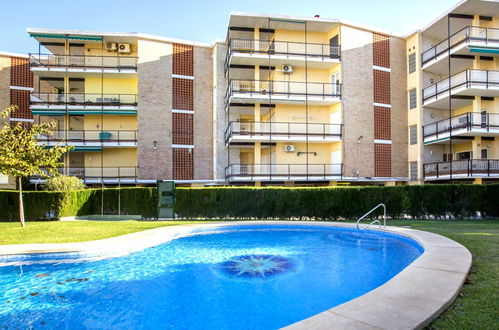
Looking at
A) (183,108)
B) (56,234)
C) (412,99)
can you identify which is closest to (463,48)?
(412,99)

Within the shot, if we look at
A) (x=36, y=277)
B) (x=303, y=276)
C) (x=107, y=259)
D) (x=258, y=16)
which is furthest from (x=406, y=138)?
(x=36, y=277)

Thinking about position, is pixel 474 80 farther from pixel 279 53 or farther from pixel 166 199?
pixel 166 199

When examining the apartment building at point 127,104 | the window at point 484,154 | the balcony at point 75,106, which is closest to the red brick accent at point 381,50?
the window at point 484,154

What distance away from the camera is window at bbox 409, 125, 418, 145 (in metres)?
26.8

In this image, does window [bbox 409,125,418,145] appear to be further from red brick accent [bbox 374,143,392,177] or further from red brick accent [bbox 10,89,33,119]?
red brick accent [bbox 10,89,33,119]

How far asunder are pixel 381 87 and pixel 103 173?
910 inches

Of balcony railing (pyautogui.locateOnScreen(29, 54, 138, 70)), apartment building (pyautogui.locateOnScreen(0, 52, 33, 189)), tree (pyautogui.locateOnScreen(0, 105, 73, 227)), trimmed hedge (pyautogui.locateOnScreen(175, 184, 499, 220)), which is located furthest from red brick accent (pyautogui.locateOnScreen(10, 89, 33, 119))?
trimmed hedge (pyautogui.locateOnScreen(175, 184, 499, 220))

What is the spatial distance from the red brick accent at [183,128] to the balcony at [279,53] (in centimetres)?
525

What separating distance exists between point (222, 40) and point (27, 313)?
24878 mm

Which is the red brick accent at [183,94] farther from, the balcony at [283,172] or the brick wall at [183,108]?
the balcony at [283,172]

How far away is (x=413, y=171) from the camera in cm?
2686

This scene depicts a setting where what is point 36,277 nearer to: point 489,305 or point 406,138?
point 489,305

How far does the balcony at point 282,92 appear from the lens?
79.8 feet

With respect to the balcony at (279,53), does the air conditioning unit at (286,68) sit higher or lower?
lower
